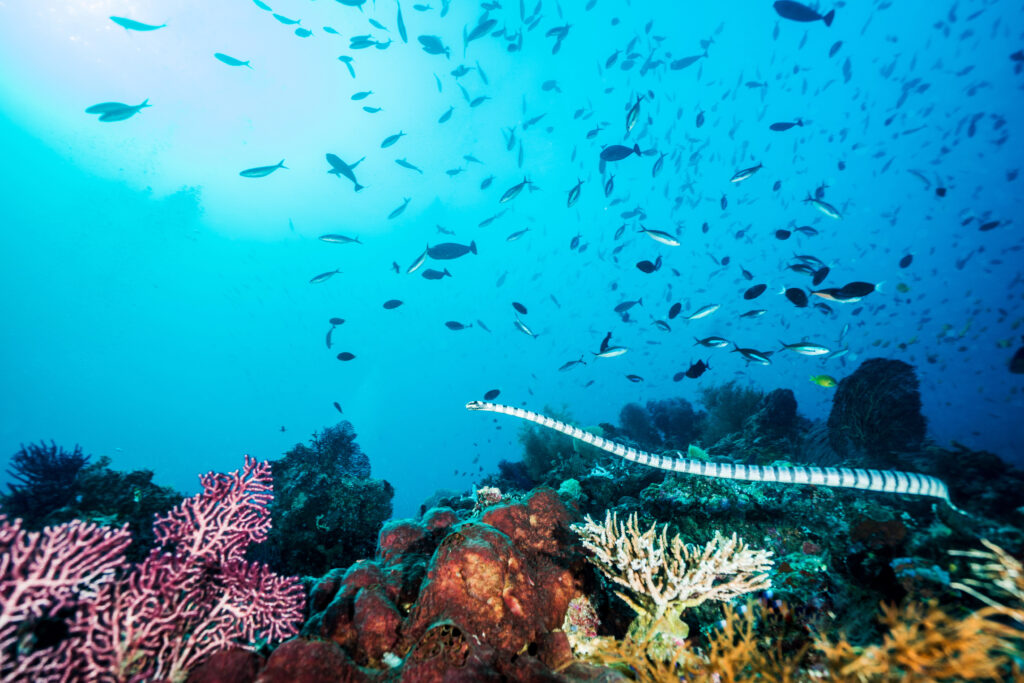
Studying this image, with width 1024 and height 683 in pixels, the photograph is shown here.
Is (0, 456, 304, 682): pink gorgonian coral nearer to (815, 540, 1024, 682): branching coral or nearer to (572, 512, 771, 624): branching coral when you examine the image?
(572, 512, 771, 624): branching coral

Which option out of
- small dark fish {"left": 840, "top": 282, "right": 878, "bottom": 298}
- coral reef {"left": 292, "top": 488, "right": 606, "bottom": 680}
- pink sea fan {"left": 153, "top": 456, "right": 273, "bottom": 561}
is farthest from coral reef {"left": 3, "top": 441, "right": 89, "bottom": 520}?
small dark fish {"left": 840, "top": 282, "right": 878, "bottom": 298}

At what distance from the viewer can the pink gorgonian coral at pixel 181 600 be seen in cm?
221

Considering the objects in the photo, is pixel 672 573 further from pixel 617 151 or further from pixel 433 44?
pixel 433 44

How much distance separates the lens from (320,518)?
707 cm

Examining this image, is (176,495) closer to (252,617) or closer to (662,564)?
(252,617)

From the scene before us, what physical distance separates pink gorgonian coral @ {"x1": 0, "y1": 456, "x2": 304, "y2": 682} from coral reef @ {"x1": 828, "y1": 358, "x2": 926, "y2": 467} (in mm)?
11738

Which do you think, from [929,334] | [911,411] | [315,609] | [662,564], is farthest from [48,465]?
[929,334]

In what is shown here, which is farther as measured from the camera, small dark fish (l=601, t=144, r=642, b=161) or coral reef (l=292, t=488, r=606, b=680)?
small dark fish (l=601, t=144, r=642, b=161)

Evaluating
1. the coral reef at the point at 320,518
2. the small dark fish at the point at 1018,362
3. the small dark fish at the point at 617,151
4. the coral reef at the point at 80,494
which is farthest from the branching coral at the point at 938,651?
the small dark fish at the point at 617,151

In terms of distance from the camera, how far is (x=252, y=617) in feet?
9.07

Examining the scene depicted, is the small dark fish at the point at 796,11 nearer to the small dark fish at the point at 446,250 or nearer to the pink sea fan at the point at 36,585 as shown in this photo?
the small dark fish at the point at 446,250

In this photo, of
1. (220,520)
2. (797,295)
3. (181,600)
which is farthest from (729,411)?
(181,600)

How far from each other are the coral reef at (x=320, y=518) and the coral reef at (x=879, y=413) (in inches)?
438

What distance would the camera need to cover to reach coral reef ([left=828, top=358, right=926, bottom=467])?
361 inches
